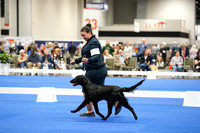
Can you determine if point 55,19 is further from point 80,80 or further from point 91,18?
point 80,80

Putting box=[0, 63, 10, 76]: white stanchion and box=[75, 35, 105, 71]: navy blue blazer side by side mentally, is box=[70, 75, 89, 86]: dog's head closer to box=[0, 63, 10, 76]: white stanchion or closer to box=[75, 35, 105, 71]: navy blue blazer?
box=[75, 35, 105, 71]: navy blue blazer

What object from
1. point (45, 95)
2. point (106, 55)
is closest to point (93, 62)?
point (45, 95)

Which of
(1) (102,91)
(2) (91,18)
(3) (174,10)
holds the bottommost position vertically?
(1) (102,91)

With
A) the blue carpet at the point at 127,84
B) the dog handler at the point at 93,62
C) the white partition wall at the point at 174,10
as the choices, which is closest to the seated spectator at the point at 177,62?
the blue carpet at the point at 127,84

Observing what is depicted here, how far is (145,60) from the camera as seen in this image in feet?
44.5

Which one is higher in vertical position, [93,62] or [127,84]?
[93,62]

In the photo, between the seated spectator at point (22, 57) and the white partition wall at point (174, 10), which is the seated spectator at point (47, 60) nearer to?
the seated spectator at point (22, 57)

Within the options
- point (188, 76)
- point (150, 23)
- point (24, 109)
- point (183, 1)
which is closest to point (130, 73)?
point (188, 76)

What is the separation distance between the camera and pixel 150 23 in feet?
97.4

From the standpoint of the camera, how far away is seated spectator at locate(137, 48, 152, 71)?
13445 mm

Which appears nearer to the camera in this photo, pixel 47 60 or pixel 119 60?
pixel 47 60

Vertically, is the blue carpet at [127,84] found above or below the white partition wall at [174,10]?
below

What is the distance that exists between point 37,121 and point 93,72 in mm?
985

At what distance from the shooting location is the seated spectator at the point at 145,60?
1345 centimetres
